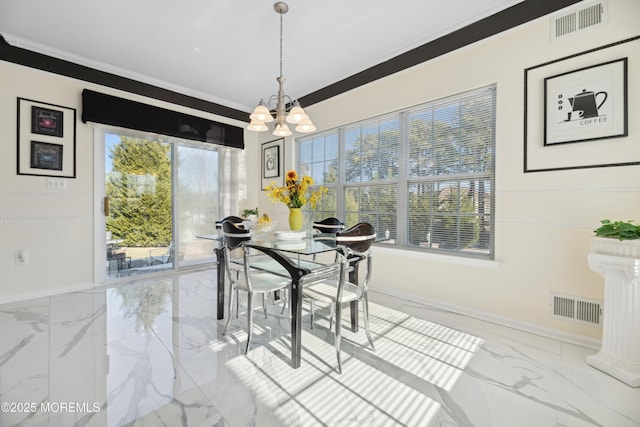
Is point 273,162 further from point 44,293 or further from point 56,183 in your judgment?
point 44,293

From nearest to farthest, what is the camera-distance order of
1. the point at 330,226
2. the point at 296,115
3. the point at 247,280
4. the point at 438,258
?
the point at 247,280
the point at 296,115
the point at 438,258
the point at 330,226

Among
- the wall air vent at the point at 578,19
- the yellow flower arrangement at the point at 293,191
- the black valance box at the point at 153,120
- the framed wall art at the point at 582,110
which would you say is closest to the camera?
the framed wall art at the point at 582,110

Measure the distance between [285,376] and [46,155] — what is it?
3.80 m

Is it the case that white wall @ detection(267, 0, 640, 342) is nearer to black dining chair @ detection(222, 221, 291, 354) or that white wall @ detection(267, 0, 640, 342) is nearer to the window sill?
the window sill

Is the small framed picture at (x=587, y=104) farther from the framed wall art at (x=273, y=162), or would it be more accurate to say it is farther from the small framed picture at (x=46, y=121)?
the small framed picture at (x=46, y=121)

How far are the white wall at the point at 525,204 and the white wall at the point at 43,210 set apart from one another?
4092mm

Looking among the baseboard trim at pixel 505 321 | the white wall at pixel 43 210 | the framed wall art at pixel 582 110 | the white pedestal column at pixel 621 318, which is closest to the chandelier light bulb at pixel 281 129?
the framed wall art at pixel 582 110

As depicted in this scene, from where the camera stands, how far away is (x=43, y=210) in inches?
130

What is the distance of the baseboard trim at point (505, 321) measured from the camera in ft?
7.09

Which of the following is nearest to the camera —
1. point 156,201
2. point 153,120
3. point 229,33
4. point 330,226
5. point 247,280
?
point 247,280

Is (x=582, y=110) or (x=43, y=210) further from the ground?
(x=582, y=110)

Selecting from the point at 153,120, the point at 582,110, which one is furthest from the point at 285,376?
the point at 153,120

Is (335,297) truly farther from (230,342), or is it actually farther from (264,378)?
(230,342)

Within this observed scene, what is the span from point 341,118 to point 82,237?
376 cm
